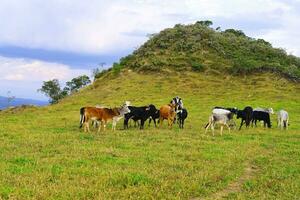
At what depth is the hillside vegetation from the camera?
56.4 metres

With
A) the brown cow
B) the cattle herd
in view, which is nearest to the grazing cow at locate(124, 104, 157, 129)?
the cattle herd

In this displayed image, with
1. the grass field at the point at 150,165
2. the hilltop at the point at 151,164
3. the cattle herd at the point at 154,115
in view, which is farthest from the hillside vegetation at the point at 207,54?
the grass field at the point at 150,165

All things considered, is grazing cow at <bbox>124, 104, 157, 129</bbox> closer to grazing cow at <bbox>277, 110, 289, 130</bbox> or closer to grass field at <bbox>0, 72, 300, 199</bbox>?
grass field at <bbox>0, 72, 300, 199</bbox>

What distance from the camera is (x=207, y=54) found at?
199ft

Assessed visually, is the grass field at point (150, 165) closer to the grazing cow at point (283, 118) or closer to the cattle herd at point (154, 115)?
the cattle herd at point (154, 115)

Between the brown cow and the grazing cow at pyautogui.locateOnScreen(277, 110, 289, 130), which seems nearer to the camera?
the brown cow

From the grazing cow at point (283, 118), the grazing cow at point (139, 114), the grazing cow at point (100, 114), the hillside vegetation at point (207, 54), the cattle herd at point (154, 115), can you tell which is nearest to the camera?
the grazing cow at point (100, 114)

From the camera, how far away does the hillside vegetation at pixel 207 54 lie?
5638cm

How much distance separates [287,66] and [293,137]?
37.0 metres

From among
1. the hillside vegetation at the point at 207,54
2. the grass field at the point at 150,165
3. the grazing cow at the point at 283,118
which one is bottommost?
the grass field at the point at 150,165

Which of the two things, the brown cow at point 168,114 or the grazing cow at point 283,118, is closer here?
the brown cow at point 168,114

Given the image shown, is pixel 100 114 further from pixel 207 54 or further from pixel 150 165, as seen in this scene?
pixel 207 54

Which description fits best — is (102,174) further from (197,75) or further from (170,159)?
(197,75)

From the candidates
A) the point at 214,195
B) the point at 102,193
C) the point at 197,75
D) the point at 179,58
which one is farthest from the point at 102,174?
the point at 179,58
